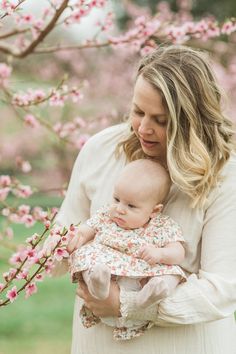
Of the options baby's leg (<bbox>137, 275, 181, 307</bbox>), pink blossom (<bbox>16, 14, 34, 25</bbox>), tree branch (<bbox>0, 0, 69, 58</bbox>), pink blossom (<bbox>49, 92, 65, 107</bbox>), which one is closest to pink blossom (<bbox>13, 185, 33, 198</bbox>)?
pink blossom (<bbox>49, 92, 65, 107</bbox>)

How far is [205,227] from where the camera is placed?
226cm

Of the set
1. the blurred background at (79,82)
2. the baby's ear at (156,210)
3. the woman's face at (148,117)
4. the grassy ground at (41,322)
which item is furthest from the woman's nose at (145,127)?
the blurred background at (79,82)

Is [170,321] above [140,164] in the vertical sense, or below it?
below

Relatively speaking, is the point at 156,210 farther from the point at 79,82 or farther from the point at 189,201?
the point at 79,82

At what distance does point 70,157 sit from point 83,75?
131 centimetres

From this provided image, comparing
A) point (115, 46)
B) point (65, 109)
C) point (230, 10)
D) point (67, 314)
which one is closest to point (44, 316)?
point (67, 314)

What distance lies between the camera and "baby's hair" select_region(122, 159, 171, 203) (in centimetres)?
220

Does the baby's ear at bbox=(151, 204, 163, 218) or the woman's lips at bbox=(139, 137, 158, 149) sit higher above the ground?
the woman's lips at bbox=(139, 137, 158, 149)

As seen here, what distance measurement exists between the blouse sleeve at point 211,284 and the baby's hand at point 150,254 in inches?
4.6

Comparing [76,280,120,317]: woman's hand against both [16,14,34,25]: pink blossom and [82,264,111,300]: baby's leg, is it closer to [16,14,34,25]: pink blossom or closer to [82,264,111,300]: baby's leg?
[82,264,111,300]: baby's leg

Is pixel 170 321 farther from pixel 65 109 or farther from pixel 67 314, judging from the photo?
pixel 65 109

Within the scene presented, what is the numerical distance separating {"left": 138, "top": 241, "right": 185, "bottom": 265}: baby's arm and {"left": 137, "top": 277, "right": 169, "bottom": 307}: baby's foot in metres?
0.08

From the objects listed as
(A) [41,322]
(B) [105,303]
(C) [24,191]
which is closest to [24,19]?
(C) [24,191]

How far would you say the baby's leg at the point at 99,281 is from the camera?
2039 millimetres
